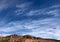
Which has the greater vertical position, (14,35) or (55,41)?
(14,35)

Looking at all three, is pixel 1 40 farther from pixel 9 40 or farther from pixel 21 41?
pixel 21 41

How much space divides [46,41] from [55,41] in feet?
5.28

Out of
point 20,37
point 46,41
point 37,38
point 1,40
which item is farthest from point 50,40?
point 1,40

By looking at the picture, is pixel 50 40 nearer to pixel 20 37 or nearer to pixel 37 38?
pixel 37 38

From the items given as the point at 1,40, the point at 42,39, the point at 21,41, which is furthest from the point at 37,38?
the point at 1,40

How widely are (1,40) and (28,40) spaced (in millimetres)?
4985

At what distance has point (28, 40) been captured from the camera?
32.9 m

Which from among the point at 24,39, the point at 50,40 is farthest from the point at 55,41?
the point at 24,39

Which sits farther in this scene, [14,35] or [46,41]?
[14,35]

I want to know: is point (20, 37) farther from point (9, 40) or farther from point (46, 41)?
point (46, 41)

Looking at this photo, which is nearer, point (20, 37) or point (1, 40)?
point (1, 40)

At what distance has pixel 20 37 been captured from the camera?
3422 centimetres

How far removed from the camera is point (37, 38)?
35.0m

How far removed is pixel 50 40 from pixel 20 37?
5878 millimetres
